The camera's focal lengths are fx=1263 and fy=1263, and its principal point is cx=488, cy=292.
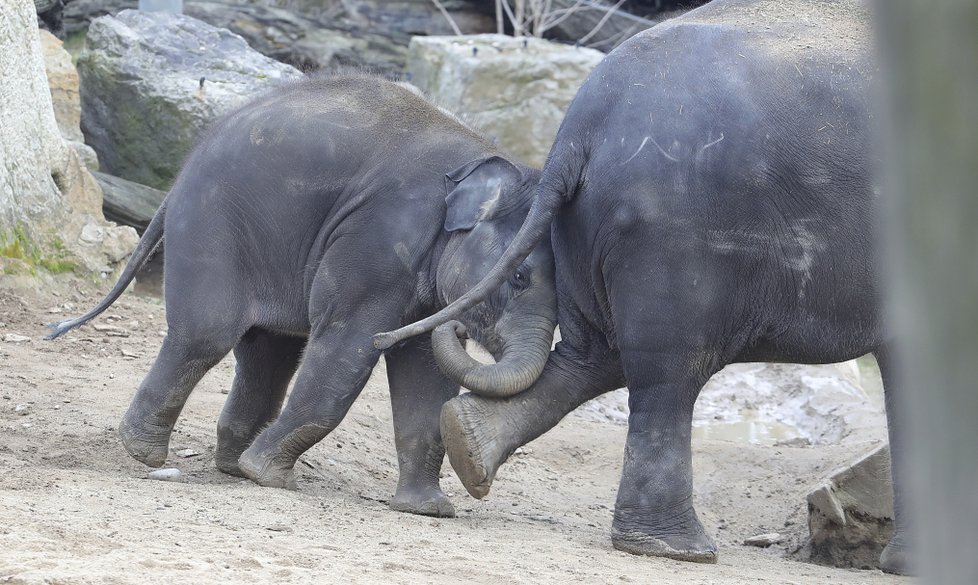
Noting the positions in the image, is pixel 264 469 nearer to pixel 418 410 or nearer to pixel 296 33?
pixel 418 410

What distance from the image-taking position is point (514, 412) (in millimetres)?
4285

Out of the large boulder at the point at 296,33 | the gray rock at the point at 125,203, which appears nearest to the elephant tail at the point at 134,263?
the gray rock at the point at 125,203

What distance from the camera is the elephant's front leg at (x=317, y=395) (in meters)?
4.80

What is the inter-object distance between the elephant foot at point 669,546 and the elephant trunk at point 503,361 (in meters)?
0.61

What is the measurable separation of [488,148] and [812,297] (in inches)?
68.0

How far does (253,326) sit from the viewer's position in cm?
528

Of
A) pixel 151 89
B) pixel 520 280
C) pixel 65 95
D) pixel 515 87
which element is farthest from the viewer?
pixel 515 87

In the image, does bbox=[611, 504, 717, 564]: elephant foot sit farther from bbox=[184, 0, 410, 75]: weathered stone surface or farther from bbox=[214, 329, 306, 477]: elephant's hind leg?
bbox=[184, 0, 410, 75]: weathered stone surface

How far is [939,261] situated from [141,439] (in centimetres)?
466

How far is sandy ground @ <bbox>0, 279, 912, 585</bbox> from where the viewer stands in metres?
3.13

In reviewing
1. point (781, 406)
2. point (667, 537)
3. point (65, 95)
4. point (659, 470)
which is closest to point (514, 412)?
point (659, 470)

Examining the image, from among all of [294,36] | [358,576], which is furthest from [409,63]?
[358,576]

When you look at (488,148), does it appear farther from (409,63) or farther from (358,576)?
(409,63)

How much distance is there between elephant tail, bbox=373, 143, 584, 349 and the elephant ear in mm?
509
